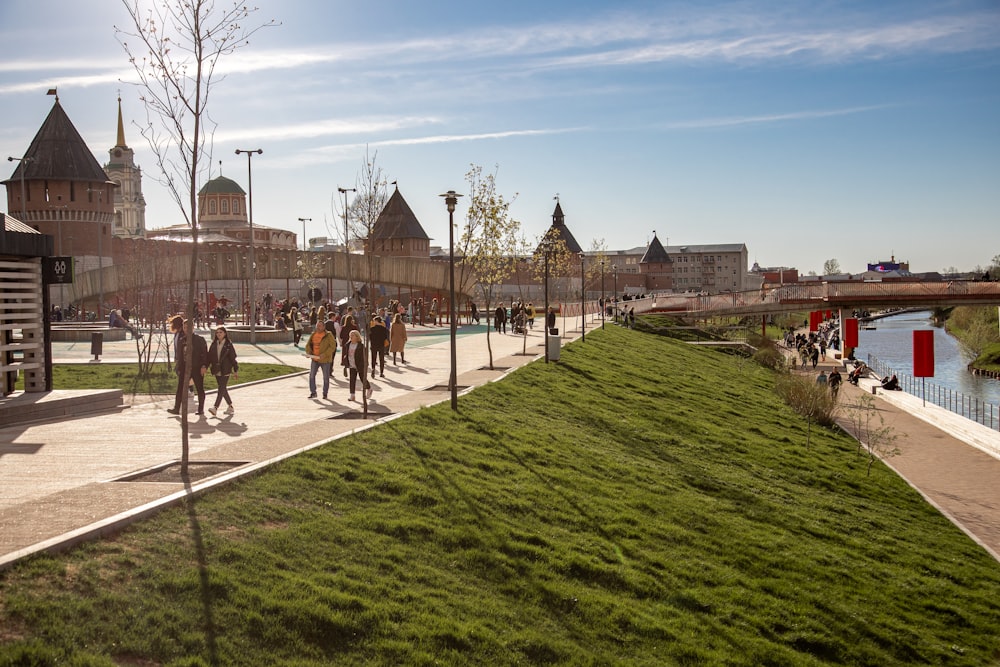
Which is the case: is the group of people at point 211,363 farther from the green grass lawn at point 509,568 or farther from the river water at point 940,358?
the river water at point 940,358

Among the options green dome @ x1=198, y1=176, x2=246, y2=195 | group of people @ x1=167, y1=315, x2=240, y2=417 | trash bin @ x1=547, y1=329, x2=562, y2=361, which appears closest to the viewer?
group of people @ x1=167, y1=315, x2=240, y2=417

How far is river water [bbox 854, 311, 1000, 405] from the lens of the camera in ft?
180

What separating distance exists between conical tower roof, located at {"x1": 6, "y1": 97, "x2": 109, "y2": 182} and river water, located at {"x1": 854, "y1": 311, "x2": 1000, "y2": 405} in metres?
58.6

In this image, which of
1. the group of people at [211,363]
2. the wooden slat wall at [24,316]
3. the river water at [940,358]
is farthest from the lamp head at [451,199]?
the river water at [940,358]

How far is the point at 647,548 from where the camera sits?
488 inches

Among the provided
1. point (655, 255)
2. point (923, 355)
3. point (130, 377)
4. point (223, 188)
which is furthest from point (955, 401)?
point (655, 255)

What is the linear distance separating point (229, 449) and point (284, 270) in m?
40.5

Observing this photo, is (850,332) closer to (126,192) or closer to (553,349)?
(553,349)

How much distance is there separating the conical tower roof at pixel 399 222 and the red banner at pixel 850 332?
42.3 meters

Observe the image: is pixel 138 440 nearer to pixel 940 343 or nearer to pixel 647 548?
pixel 647 548

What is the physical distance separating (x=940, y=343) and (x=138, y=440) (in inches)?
3621

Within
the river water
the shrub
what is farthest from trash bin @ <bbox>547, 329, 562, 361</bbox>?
the river water

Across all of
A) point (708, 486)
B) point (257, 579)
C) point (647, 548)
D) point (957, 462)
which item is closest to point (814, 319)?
point (957, 462)

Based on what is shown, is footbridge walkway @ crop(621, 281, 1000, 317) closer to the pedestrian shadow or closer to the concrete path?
the concrete path
